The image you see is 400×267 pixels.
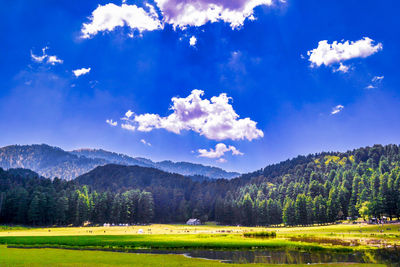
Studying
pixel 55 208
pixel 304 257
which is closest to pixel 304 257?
pixel 304 257

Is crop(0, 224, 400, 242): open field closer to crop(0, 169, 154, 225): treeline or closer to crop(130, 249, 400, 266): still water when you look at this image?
crop(130, 249, 400, 266): still water

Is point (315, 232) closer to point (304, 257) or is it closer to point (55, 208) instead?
point (304, 257)

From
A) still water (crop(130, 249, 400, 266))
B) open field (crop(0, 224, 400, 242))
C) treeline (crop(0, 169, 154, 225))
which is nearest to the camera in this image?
still water (crop(130, 249, 400, 266))

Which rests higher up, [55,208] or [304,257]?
[55,208]

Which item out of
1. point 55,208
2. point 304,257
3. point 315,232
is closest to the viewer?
point 304,257

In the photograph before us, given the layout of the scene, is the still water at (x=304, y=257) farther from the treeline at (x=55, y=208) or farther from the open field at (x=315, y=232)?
the treeline at (x=55, y=208)

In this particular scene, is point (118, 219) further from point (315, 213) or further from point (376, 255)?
point (376, 255)

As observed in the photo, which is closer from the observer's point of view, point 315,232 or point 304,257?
point 304,257

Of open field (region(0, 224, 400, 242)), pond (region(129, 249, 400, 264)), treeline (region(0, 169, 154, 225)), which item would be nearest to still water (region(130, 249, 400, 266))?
pond (region(129, 249, 400, 264))

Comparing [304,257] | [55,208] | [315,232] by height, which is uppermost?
[55,208]

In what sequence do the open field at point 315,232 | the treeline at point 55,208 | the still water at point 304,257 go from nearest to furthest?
the still water at point 304,257 → the open field at point 315,232 → the treeline at point 55,208

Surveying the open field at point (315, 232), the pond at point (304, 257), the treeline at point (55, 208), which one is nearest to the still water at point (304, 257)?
the pond at point (304, 257)

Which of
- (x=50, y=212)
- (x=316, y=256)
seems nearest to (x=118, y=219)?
(x=50, y=212)

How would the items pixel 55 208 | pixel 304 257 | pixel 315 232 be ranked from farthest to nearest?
1. pixel 55 208
2. pixel 315 232
3. pixel 304 257
